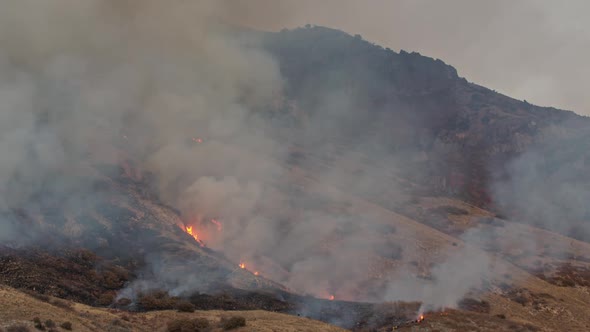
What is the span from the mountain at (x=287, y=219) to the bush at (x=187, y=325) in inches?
87.1

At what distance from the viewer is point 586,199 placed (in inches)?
4375

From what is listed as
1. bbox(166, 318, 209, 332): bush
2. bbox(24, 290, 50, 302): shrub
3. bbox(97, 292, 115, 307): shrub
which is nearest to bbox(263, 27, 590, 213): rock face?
bbox(97, 292, 115, 307): shrub

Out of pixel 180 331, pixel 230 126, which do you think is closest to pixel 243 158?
pixel 230 126

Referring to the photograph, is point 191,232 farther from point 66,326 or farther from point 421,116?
point 421,116

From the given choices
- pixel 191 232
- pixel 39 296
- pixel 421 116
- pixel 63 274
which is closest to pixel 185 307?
pixel 39 296

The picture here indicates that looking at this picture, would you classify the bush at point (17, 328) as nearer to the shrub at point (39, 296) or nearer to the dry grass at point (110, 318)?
the dry grass at point (110, 318)

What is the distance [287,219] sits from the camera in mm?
76250

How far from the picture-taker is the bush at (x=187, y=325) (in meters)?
35.8

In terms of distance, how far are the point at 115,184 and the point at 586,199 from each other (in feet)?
360

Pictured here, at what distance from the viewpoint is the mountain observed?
47.6m

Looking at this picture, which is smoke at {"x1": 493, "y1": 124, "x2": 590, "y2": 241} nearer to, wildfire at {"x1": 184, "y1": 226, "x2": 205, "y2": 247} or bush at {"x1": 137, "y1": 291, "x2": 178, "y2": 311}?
wildfire at {"x1": 184, "y1": 226, "x2": 205, "y2": 247}

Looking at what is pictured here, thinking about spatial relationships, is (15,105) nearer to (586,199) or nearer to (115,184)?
(115,184)

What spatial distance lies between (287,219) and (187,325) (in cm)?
4091

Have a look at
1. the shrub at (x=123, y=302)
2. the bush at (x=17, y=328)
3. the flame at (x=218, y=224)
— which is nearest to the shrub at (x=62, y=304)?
the shrub at (x=123, y=302)
